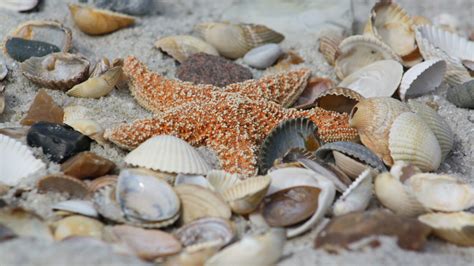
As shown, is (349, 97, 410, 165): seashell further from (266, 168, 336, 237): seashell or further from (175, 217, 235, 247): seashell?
(175, 217, 235, 247): seashell

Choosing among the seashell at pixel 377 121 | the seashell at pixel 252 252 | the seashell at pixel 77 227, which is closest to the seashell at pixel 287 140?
the seashell at pixel 377 121

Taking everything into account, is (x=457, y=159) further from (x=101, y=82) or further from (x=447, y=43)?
(x=101, y=82)

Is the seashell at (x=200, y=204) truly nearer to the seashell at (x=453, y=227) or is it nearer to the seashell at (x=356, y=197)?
the seashell at (x=356, y=197)

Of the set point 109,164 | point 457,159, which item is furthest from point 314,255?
point 457,159

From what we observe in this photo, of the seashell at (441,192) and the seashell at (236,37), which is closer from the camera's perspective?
the seashell at (441,192)

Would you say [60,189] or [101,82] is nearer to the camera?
[60,189]

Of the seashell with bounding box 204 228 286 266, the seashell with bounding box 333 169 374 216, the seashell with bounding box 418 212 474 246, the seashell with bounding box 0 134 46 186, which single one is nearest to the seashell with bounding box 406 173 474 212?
the seashell with bounding box 418 212 474 246
